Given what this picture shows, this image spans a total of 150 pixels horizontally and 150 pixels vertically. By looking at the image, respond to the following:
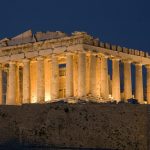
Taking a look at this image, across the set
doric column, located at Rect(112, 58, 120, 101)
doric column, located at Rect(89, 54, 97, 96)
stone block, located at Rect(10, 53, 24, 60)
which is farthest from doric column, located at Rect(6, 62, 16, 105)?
doric column, located at Rect(112, 58, 120, 101)

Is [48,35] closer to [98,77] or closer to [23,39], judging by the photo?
[23,39]

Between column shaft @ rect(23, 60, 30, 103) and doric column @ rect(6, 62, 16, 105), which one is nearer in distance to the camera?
column shaft @ rect(23, 60, 30, 103)

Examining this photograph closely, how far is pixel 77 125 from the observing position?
55.8m

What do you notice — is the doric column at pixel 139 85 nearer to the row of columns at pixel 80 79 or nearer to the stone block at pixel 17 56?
the row of columns at pixel 80 79

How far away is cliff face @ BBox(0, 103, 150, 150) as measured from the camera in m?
55.0

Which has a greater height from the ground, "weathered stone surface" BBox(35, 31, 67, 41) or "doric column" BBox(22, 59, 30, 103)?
"weathered stone surface" BBox(35, 31, 67, 41)

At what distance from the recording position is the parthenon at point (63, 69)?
7875 centimetres

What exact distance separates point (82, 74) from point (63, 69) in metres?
8.72

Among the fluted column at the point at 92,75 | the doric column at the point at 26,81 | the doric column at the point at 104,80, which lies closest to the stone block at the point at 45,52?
the doric column at the point at 26,81

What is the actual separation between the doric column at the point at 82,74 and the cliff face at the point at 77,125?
65.8 ft

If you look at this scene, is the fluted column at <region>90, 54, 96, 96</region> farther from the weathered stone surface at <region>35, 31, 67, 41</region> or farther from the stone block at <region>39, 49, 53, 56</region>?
the stone block at <region>39, 49, 53, 56</region>

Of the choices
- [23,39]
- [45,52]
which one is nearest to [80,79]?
[45,52]

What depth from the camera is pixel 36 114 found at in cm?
5691

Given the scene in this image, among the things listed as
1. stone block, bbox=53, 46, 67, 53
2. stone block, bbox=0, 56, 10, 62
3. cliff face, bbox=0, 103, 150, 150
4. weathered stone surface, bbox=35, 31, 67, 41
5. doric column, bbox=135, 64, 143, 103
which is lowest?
cliff face, bbox=0, 103, 150, 150
